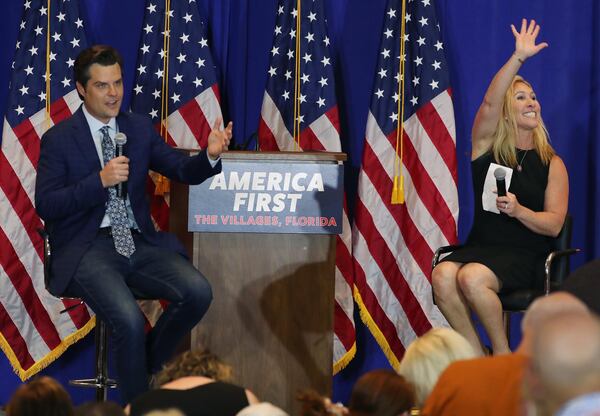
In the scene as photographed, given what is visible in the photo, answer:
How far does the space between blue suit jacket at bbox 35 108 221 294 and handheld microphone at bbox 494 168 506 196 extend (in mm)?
1328

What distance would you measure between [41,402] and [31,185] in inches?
142

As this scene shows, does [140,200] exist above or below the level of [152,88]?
below

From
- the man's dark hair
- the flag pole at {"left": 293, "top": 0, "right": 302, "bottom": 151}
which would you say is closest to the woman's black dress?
the flag pole at {"left": 293, "top": 0, "right": 302, "bottom": 151}

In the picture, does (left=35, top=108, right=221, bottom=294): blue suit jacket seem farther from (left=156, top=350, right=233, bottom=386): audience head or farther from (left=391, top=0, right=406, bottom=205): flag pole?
(left=391, top=0, right=406, bottom=205): flag pole

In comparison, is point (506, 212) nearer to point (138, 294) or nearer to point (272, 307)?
point (272, 307)

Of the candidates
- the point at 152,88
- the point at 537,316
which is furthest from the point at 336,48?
the point at 537,316

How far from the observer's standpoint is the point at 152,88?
6.38 metres

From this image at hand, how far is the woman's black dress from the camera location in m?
5.62

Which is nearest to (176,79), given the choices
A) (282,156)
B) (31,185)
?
(31,185)

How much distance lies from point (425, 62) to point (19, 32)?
2.36 meters

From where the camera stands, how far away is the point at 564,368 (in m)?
2.05

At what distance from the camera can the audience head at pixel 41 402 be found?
2.86 meters

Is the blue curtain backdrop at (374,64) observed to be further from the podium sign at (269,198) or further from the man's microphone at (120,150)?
the man's microphone at (120,150)

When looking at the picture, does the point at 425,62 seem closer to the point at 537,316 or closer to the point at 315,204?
the point at 315,204
